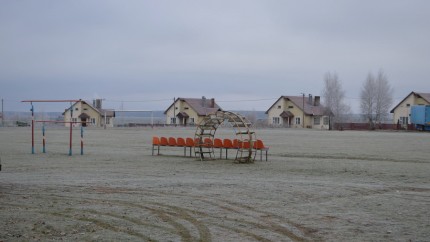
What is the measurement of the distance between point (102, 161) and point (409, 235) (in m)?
13.7

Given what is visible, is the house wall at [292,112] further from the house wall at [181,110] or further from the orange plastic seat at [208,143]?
the orange plastic seat at [208,143]

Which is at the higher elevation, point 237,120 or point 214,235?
point 237,120

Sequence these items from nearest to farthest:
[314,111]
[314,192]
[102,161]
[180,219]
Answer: [180,219]
[314,192]
[102,161]
[314,111]

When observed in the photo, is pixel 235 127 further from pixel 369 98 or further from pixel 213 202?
pixel 369 98

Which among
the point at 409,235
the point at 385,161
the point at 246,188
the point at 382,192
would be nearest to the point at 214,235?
the point at 409,235

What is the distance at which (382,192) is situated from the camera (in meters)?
11.5

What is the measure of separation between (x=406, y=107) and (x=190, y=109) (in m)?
36.2

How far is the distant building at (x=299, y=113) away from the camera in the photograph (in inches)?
3369

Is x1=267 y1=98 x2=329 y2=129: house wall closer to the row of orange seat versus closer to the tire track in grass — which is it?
the row of orange seat

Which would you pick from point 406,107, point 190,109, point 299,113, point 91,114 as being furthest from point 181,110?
point 406,107

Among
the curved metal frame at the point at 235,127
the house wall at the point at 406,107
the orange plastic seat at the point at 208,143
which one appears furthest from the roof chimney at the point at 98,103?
the orange plastic seat at the point at 208,143

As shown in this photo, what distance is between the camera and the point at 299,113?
86.5 metres

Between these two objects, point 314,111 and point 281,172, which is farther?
point 314,111

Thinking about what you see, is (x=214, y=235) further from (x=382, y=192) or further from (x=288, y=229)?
(x=382, y=192)
